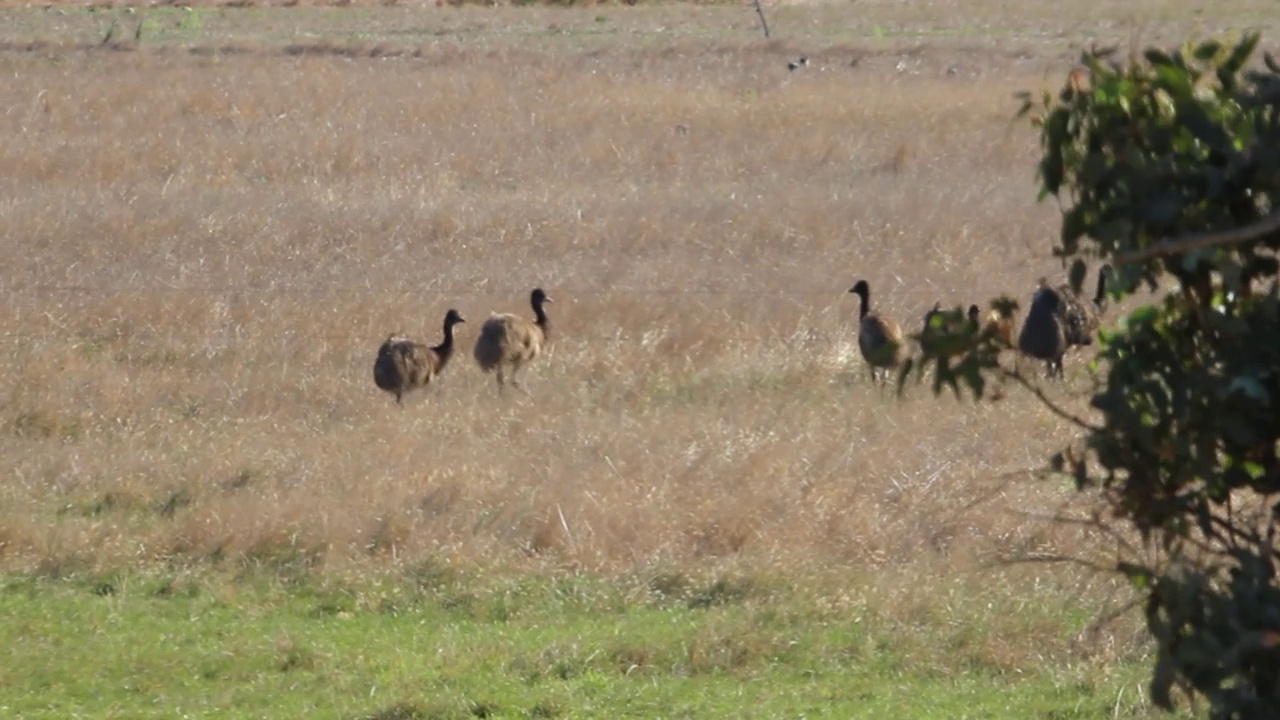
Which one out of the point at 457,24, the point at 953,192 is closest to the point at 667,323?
the point at 953,192

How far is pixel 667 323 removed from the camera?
13.6 metres

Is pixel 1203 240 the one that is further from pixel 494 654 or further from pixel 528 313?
pixel 528 313

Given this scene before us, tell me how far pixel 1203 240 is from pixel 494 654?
14.2 feet

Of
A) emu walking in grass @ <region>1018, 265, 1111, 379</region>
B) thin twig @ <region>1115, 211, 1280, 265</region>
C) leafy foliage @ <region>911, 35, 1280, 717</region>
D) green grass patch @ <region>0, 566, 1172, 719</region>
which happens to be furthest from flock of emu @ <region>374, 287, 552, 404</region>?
thin twig @ <region>1115, 211, 1280, 265</region>

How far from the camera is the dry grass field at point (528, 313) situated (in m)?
8.49

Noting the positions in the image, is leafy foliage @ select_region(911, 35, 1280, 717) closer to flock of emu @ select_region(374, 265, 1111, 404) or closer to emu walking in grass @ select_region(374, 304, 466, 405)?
flock of emu @ select_region(374, 265, 1111, 404)

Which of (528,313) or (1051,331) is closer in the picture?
(1051,331)

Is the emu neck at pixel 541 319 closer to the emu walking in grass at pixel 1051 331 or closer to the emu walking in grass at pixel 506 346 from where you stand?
the emu walking in grass at pixel 506 346

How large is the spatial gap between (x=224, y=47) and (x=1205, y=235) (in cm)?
3298

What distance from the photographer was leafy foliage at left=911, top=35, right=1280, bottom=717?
10.6 feet

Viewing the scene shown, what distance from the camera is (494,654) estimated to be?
23.3ft

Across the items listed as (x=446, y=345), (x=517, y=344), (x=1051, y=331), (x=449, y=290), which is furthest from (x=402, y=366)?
(x=1051, y=331)

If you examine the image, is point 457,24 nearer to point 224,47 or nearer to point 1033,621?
point 224,47

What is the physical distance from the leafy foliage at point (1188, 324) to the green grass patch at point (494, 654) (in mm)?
3044
